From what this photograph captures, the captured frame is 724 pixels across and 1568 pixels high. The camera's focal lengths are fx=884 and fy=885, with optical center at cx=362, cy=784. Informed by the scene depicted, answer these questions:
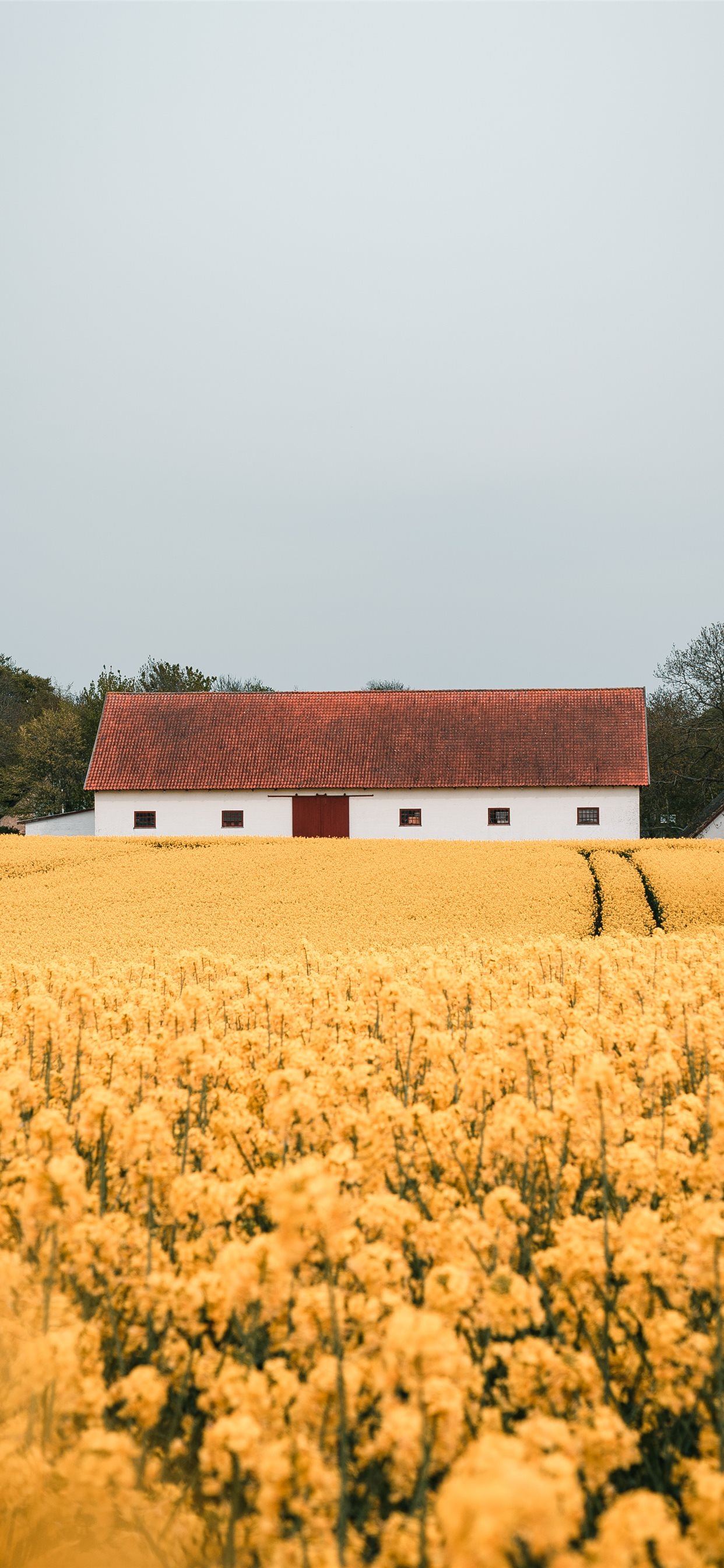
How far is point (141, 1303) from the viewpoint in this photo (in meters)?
2.25

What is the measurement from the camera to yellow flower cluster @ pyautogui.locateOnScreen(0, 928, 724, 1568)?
1.63 m

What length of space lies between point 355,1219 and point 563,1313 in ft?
2.01

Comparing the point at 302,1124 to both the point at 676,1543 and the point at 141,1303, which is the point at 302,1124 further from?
the point at 676,1543

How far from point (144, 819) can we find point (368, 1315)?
26610mm

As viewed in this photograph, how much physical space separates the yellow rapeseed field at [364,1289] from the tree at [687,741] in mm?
39775

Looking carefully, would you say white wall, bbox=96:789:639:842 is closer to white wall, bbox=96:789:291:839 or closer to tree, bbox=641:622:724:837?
white wall, bbox=96:789:291:839

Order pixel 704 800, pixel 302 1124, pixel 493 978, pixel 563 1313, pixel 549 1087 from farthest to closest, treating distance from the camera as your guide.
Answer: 1. pixel 704 800
2. pixel 493 978
3. pixel 549 1087
4. pixel 302 1124
5. pixel 563 1313

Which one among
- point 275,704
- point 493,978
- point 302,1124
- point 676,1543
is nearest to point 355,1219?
point 302,1124

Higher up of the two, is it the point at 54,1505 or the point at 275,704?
the point at 275,704

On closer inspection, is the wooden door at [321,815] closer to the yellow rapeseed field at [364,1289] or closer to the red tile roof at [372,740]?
the red tile roof at [372,740]

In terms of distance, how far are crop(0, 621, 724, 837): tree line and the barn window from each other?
42.1 feet

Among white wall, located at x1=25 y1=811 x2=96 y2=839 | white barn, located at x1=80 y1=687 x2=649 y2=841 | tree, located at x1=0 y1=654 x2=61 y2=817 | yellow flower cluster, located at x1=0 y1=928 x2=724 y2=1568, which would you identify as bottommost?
yellow flower cluster, located at x1=0 y1=928 x2=724 y2=1568

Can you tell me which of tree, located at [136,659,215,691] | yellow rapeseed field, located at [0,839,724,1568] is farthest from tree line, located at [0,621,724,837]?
yellow rapeseed field, located at [0,839,724,1568]

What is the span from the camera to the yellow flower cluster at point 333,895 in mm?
9492
